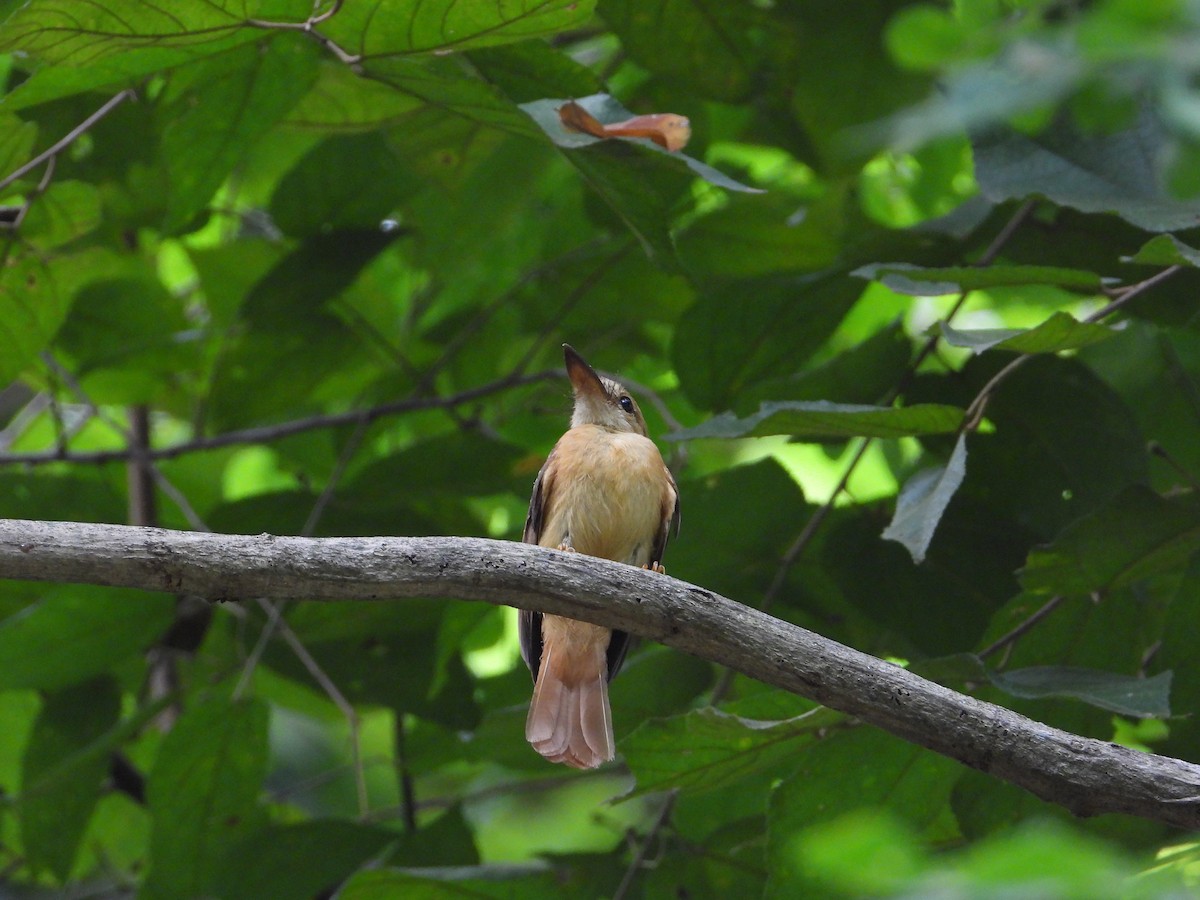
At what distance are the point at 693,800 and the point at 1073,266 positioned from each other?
74.0 inches

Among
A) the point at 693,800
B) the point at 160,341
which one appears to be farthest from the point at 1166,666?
the point at 160,341

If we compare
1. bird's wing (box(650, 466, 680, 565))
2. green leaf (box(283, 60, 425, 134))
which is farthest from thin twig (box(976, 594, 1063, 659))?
green leaf (box(283, 60, 425, 134))

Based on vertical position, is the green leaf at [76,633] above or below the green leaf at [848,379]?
below

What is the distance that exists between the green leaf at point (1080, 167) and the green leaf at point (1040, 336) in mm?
551

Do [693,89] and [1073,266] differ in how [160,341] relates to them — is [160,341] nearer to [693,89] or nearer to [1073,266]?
[693,89]

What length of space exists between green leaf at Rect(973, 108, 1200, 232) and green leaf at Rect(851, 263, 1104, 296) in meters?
0.32

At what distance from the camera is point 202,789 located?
3574 millimetres

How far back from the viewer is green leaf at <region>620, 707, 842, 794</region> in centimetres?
261

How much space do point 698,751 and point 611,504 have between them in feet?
4.22

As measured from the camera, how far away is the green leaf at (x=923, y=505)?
2.31 meters

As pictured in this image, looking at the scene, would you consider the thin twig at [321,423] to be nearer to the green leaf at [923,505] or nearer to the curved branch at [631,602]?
the green leaf at [923,505]

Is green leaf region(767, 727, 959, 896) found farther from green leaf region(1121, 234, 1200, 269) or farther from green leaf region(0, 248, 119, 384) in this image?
green leaf region(0, 248, 119, 384)

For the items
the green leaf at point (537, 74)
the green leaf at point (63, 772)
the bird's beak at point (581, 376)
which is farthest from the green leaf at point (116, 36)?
the green leaf at point (63, 772)

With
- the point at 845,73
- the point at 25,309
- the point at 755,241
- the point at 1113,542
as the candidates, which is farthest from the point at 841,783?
the point at 25,309
